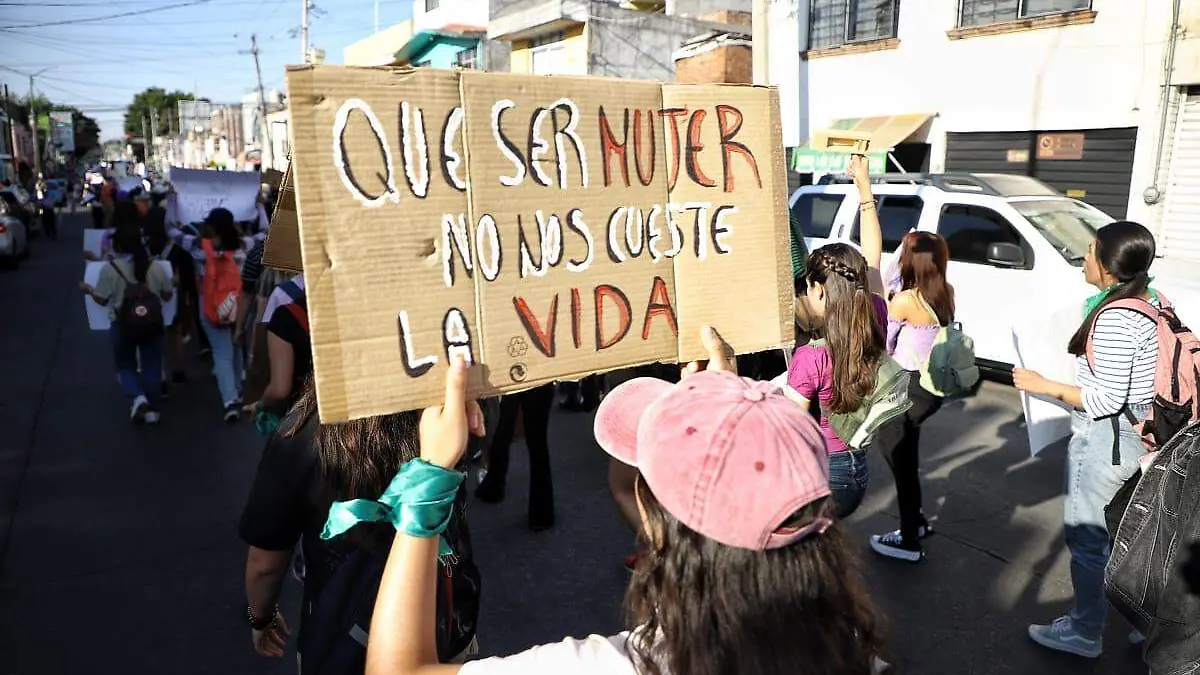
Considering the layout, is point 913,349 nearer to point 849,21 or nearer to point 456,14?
point 849,21

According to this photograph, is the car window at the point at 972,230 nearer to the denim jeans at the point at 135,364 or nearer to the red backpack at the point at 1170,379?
the red backpack at the point at 1170,379

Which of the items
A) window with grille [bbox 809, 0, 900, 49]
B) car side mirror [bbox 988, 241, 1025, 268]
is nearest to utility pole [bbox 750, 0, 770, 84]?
window with grille [bbox 809, 0, 900, 49]

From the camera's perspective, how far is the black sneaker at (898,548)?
4.51 m

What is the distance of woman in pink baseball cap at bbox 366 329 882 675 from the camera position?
3.95 feet

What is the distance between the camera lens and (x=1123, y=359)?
320cm

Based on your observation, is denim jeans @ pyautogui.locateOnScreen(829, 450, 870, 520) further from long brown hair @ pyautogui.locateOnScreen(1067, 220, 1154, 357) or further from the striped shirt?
long brown hair @ pyautogui.locateOnScreen(1067, 220, 1154, 357)

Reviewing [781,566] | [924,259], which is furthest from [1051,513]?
[781,566]

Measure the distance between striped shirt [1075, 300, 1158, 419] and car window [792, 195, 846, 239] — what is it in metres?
5.98

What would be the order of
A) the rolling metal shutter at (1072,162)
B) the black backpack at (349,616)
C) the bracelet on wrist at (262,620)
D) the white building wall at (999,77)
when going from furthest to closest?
the rolling metal shutter at (1072,162), the white building wall at (999,77), the bracelet on wrist at (262,620), the black backpack at (349,616)

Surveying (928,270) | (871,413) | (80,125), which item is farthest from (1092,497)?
(80,125)

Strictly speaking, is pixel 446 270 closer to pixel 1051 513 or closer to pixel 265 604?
pixel 265 604

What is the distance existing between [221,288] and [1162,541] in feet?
22.8

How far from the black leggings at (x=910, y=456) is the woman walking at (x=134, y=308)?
585 centimetres

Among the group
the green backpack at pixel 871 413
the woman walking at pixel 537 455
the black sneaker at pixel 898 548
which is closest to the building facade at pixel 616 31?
the woman walking at pixel 537 455
